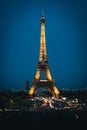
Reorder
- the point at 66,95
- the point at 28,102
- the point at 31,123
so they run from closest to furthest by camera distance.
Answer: the point at 31,123 → the point at 28,102 → the point at 66,95

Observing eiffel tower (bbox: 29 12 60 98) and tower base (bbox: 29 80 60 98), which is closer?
eiffel tower (bbox: 29 12 60 98)

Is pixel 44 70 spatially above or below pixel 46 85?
above

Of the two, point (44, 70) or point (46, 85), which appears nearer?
point (44, 70)

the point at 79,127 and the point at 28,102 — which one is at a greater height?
the point at 28,102

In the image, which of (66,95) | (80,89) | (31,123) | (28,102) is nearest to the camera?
(31,123)

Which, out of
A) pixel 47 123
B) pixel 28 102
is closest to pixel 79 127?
pixel 47 123

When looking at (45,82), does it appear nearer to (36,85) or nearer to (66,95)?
(36,85)

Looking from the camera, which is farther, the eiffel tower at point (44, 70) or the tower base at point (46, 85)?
the tower base at point (46, 85)

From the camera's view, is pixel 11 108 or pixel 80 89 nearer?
pixel 11 108

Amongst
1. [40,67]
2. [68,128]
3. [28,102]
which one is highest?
[40,67]
